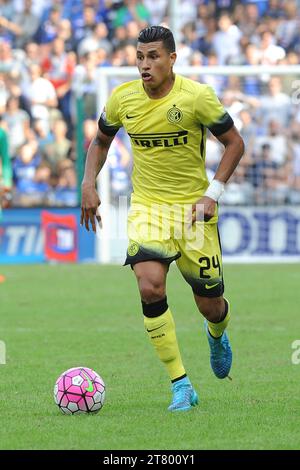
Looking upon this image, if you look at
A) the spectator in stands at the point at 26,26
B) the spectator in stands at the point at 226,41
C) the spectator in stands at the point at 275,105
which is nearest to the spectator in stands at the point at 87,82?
the spectator in stands at the point at 26,26

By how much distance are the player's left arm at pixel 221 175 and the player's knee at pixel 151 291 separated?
0.47 meters

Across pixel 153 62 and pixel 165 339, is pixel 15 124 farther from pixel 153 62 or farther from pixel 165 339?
pixel 165 339

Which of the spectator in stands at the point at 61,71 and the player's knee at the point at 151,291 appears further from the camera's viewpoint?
the spectator in stands at the point at 61,71

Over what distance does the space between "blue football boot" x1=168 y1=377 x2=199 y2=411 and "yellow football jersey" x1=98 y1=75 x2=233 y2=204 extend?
3.89 ft

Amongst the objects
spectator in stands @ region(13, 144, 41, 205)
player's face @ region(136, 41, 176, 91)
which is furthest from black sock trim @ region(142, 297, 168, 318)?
spectator in stands @ region(13, 144, 41, 205)

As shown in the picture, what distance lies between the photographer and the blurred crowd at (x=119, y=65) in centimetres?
1888

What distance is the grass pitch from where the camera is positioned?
598 cm

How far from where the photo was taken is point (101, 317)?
39.3ft

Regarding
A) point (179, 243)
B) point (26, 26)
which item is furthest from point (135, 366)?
point (26, 26)

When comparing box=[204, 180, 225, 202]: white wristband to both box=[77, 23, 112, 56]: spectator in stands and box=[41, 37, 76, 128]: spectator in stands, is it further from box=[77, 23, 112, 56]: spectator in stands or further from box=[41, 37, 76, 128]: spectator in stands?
box=[77, 23, 112, 56]: spectator in stands

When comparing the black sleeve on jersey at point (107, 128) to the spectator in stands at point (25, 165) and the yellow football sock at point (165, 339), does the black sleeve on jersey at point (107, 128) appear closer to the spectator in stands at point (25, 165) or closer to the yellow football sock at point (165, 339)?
the yellow football sock at point (165, 339)
